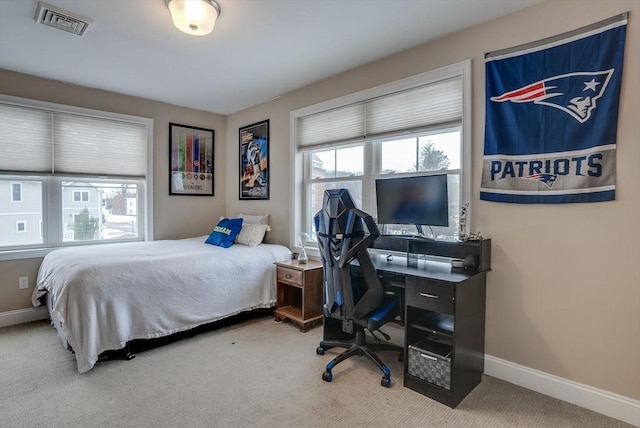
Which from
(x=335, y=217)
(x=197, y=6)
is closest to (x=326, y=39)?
(x=197, y=6)

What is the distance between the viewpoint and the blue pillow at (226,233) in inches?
146

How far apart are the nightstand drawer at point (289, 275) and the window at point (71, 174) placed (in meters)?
2.03

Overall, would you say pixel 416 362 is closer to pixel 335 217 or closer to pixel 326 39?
pixel 335 217

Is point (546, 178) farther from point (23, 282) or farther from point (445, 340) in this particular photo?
point (23, 282)

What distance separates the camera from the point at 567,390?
2.06 metres

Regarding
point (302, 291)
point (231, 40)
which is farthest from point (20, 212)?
point (302, 291)

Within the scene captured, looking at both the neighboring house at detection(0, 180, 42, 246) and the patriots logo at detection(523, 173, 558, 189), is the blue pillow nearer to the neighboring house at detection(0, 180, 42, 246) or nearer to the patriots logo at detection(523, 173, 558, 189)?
the neighboring house at detection(0, 180, 42, 246)

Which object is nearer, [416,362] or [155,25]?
[416,362]

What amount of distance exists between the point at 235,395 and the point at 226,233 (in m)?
2.01

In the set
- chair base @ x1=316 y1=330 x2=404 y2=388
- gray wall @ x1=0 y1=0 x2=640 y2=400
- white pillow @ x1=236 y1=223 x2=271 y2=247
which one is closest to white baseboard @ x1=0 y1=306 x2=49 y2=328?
white pillow @ x1=236 y1=223 x2=271 y2=247

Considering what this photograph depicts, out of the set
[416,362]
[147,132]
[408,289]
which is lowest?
[416,362]

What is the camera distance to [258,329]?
10.5 ft

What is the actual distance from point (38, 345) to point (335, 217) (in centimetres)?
279

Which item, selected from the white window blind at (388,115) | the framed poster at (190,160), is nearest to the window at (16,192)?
the framed poster at (190,160)
